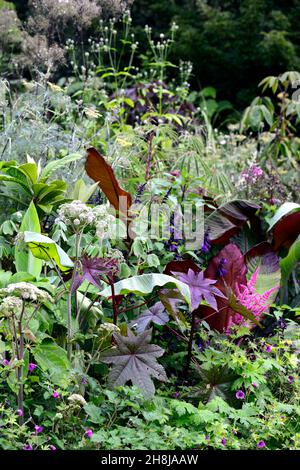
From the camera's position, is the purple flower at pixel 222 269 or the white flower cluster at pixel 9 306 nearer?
the white flower cluster at pixel 9 306

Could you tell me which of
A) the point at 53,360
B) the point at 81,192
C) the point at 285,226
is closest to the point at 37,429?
the point at 53,360

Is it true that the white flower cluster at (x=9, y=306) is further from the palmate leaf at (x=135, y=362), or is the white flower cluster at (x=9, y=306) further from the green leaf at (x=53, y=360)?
the palmate leaf at (x=135, y=362)

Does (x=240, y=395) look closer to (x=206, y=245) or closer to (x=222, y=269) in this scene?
(x=222, y=269)

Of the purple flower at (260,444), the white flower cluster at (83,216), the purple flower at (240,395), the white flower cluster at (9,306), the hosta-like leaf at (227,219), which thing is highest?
the white flower cluster at (83,216)

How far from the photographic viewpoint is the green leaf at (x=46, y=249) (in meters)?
2.60

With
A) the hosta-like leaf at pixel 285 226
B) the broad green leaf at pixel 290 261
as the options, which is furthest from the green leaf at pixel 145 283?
the hosta-like leaf at pixel 285 226

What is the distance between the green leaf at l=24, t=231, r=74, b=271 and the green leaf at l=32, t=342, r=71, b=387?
1.16 ft

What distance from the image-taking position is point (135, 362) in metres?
2.75

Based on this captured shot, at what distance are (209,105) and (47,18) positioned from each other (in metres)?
5.75

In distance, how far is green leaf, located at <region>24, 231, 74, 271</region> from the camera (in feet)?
8.52

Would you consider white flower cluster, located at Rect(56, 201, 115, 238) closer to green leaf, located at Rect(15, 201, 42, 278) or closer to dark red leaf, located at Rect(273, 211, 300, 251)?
green leaf, located at Rect(15, 201, 42, 278)

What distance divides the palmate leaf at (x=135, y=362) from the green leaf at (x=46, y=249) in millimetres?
375

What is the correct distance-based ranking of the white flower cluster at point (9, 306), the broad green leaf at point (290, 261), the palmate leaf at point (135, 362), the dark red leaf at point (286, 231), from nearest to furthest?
the white flower cluster at point (9, 306)
the palmate leaf at point (135, 362)
the broad green leaf at point (290, 261)
the dark red leaf at point (286, 231)
